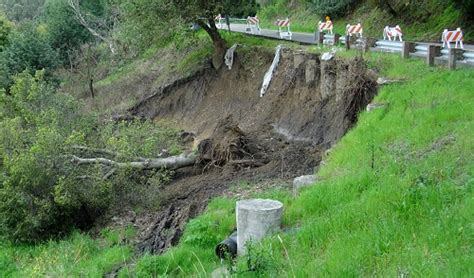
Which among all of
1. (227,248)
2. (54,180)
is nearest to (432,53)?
(227,248)

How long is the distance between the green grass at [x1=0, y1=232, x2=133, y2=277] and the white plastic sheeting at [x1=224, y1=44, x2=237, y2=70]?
44.5 feet

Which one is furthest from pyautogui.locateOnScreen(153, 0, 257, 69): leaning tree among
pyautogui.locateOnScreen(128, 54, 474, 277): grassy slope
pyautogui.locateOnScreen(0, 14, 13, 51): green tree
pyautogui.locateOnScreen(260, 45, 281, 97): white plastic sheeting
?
pyautogui.locateOnScreen(0, 14, 13, 51): green tree

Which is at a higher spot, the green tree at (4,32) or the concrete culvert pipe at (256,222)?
the green tree at (4,32)

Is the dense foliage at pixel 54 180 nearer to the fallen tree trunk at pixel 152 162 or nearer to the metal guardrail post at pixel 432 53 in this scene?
the fallen tree trunk at pixel 152 162

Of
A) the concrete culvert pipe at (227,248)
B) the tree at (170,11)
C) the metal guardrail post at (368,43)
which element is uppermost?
the tree at (170,11)

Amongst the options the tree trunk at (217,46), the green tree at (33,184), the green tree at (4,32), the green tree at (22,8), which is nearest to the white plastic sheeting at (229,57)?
the tree trunk at (217,46)

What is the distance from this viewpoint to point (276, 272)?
6.90 metres

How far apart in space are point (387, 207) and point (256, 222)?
214 cm

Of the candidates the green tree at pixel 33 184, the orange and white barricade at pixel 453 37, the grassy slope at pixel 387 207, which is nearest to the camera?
the grassy slope at pixel 387 207

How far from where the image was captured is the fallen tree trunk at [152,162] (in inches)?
593

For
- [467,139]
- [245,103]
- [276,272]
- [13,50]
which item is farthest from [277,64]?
[13,50]

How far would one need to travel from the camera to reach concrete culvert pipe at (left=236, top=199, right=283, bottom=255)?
8.44 metres

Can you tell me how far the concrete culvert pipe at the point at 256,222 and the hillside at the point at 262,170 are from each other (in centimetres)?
26

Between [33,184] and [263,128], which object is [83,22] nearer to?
[263,128]
